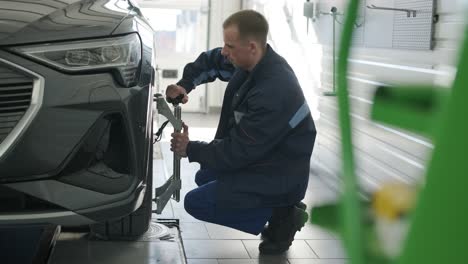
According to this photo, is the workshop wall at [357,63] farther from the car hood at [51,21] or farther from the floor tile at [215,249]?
the car hood at [51,21]

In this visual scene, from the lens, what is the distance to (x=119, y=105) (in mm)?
2303

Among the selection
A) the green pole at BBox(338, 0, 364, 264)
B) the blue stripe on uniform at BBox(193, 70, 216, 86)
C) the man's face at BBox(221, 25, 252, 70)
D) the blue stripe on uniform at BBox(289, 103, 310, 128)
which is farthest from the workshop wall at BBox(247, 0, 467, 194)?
the green pole at BBox(338, 0, 364, 264)

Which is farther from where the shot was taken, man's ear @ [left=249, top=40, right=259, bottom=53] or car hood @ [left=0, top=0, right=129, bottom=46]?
man's ear @ [left=249, top=40, right=259, bottom=53]

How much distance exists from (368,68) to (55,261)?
8.84ft

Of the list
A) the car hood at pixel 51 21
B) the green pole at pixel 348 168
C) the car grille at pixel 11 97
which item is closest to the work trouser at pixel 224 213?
the car hood at pixel 51 21

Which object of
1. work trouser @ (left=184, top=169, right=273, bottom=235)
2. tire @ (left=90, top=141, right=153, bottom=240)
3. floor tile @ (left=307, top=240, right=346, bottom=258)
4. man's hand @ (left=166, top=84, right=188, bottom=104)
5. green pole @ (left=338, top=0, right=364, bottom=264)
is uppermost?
green pole @ (left=338, top=0, right=364, bottom=264)

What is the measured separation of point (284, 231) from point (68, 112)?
1.56 metres

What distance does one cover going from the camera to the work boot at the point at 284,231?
3430 millimetres

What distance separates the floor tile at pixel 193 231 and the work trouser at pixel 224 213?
437 millimetres

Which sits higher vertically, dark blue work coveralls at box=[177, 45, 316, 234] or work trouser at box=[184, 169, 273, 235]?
dark blue work coveralls at box=[177, 45, 316, 234]

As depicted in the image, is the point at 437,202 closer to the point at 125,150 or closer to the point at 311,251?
the point at 125,150

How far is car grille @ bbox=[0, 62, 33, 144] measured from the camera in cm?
217

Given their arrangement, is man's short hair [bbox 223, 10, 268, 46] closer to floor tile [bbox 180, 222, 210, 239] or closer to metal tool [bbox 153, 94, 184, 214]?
metal tool [bbox 153, 94, 184, 214]

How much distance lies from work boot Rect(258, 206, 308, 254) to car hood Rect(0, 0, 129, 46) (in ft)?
4.84
